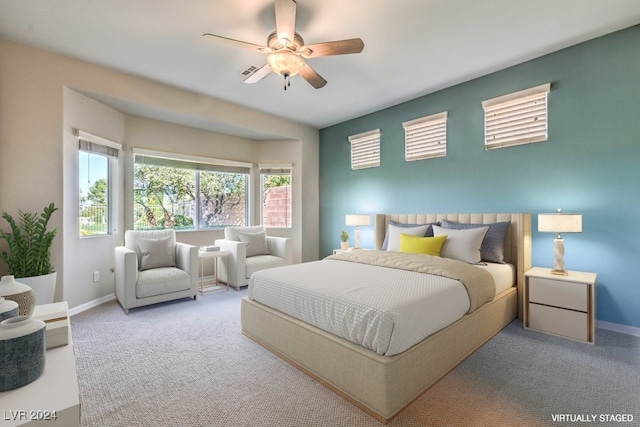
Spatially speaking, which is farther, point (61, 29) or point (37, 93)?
point (37, 93)

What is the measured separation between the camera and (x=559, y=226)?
2.65 metres

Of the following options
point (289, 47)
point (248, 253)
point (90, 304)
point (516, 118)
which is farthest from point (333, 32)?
point (90, 304)

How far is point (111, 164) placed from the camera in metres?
3.97

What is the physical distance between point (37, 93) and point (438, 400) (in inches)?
178

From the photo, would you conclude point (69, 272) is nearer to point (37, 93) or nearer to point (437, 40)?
point (37, 93)

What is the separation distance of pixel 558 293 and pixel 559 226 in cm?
62

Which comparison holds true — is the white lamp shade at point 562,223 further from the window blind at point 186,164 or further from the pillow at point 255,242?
the window blind at point 186,164

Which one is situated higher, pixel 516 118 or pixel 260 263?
pixel 516 118

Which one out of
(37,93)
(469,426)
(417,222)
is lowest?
(469,426)

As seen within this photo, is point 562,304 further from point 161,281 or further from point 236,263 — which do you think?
point 161,281

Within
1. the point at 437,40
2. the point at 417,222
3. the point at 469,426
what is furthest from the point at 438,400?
the point at 437,40

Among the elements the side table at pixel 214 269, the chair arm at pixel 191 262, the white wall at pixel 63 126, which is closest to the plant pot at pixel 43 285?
the white wall at pixel 63 126

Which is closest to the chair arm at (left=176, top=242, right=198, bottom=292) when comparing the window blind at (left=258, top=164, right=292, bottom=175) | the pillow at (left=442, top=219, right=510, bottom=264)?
the window blind at (left=258, top=164, right=292, bottom=175)

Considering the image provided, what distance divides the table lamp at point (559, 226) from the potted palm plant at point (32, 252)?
15.9ft
